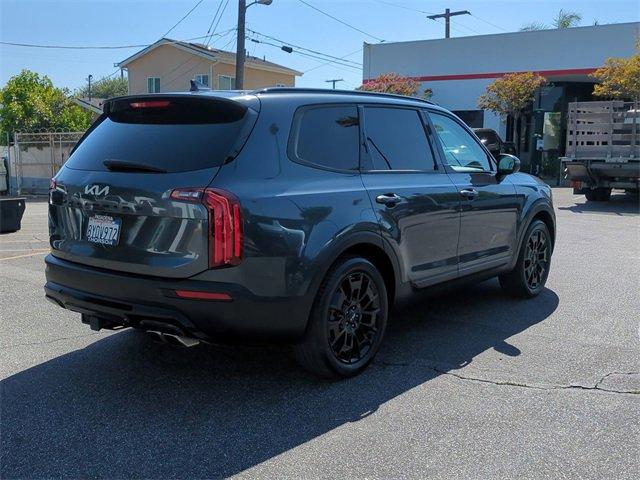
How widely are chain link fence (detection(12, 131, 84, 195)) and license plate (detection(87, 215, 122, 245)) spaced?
21.3 metres

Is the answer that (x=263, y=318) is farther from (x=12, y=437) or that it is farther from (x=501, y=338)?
(x=501, y=338)

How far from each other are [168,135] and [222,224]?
2.57 ft

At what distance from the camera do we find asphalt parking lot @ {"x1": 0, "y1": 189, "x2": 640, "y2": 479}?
3.17 m

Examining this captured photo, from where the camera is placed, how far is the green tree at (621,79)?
69.2ft

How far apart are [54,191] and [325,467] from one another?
253cm

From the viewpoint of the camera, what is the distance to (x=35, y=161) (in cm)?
2423

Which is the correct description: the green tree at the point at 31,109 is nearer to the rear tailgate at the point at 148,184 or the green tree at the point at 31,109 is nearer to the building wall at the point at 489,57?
the building wall at the point at 489,57

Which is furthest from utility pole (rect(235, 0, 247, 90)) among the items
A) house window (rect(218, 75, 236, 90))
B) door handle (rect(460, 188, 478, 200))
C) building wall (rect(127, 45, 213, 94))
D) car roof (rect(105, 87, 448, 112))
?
car roof (rect(105, 87, 448, 112))

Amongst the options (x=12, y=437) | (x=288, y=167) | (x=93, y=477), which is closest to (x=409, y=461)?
(x=93, y=477)

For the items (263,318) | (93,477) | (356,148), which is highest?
(356,148)

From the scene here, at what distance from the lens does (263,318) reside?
11.9 feet

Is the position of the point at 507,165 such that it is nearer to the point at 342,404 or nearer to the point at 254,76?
the point at 342,404

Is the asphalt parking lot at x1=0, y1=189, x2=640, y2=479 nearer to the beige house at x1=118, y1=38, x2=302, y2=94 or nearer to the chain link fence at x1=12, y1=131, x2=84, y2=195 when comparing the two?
the chain link fence at x1=12, y1=131, x2=84, y2=195

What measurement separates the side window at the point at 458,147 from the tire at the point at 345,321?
4.96 ft
